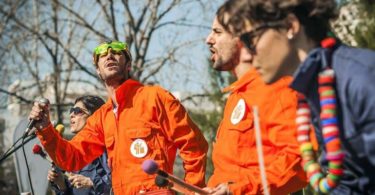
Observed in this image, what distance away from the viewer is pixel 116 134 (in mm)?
5285

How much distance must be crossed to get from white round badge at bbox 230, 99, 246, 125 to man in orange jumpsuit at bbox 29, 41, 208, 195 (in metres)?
1.02

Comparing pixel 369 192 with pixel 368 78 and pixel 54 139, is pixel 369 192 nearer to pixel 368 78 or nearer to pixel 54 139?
pixel 368 78

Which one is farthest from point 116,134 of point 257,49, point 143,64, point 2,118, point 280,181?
point 2,118

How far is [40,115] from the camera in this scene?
4977mm

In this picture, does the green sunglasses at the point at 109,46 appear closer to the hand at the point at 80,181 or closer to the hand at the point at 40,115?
the hand at the point at 40,115

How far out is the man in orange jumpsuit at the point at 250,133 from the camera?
3.64 metres

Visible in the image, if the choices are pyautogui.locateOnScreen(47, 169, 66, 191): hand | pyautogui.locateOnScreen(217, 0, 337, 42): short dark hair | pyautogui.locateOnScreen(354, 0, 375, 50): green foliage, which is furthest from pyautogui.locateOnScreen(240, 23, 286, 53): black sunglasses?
pyautogui.locateOnScreen(354, 0, 375, 50): green foliage

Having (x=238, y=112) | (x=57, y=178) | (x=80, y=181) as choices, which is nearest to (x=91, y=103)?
(x=57, y=178)

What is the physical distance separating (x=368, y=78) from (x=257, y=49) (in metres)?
0.49

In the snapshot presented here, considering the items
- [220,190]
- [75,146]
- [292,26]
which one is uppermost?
[292,26]

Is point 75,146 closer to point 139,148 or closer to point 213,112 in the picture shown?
point 139,148

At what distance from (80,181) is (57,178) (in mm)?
405

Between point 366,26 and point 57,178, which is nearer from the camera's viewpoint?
point 57,178

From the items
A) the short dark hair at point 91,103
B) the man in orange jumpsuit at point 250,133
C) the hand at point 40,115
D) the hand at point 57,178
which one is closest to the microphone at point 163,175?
the man in orange jumpsuit at point 250,133
